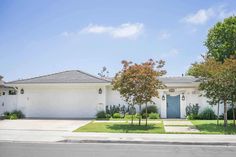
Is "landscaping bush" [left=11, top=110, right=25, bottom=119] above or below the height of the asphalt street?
above

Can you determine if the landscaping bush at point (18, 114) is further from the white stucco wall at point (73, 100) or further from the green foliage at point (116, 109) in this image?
the green foliage at point (116, 109)

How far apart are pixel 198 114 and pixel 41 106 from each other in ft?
42.5

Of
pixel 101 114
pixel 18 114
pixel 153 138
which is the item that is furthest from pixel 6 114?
pixel 153 138

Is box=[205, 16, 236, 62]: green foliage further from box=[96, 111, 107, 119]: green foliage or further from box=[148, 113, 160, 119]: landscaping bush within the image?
box=[96, 111, 107, 119]: green foliage

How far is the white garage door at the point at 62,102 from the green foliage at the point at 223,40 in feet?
50.7

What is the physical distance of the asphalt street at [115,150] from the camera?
12406 millimetres

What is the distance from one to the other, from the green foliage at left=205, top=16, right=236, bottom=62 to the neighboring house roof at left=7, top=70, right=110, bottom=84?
15.0 metres

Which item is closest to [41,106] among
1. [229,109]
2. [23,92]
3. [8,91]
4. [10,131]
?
[23,92]

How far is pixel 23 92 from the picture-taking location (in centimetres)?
3089

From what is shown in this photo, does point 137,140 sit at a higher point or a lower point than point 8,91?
lower

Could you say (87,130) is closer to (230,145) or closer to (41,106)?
(230,145)

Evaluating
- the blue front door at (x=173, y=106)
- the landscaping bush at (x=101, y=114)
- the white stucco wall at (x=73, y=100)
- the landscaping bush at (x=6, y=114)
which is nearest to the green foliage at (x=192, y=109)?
the white stucco wall at (x=73, y=100)

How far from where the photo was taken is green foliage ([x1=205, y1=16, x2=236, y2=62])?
38.0 meters

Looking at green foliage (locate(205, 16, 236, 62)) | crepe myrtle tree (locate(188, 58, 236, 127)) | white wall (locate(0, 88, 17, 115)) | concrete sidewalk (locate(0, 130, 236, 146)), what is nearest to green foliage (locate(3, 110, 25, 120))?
white wall (locate(0, 88, 17, 115))
